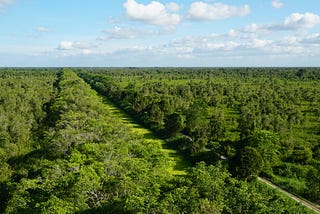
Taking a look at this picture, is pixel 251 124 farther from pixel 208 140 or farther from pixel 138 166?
pixel 138 166

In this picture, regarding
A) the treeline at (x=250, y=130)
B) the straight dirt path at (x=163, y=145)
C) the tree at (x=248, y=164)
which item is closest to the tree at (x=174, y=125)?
the treeline at (x=250, y=130)

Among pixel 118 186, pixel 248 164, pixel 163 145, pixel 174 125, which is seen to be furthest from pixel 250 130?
pixel 118 186

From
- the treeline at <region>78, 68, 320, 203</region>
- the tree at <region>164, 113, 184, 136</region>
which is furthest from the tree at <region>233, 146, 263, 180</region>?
the tree at <region>164, 113, 184, 136</region>

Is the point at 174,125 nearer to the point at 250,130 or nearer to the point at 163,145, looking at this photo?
the point at 163,145

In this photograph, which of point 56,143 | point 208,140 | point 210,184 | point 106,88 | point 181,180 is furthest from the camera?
point 106,88

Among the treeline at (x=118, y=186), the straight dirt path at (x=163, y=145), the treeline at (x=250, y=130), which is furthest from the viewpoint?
the straight dirt path at (x=163, y=145)

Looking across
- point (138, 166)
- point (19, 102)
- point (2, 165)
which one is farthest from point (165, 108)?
point (138, 166)

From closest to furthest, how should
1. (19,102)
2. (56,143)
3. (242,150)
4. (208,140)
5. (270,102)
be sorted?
(56,143), (242,150), (208,140), (19,102), (270,102)

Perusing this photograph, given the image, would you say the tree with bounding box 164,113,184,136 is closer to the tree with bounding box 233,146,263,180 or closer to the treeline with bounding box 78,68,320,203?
the treeline with bounding box 78,68,320,203

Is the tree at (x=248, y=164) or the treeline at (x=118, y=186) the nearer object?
the treeline at (x=118, y=186)

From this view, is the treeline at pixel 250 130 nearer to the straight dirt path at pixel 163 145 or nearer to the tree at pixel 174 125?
the tree at pixel 174 125

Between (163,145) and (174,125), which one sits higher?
A: (174,125)
